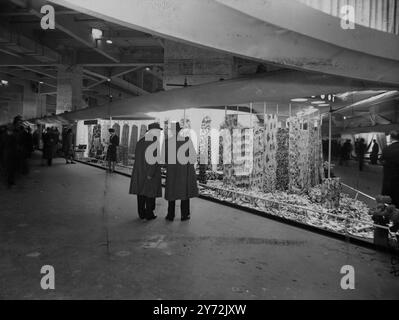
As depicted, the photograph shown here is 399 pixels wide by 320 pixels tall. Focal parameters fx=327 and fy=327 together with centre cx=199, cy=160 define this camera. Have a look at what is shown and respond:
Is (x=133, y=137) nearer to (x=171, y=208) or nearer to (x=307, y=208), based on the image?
(x=171, y=208)

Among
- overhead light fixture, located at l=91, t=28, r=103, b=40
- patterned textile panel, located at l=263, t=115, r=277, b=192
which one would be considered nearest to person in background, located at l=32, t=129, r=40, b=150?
overhead light fixture, located at l=91, t=28, r=103, b=40

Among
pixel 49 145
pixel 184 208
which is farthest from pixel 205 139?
pixel 49 145

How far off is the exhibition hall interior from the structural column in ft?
15.9

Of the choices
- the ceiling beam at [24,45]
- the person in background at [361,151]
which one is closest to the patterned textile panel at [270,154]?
the person in background at [361,151]

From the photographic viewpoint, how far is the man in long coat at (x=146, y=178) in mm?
5545

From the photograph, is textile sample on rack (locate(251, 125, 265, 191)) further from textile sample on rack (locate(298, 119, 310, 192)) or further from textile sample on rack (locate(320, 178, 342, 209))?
textile sample on rack (locate(320, 178, 342, 209))

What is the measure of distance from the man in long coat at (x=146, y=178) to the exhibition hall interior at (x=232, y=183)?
2cm

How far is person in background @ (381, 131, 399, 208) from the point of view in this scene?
465 centimetres

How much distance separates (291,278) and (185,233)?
A: 6.28ft

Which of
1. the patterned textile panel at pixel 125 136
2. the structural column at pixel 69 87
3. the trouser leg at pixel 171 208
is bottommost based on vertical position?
the trouser leg at pixel 171 208

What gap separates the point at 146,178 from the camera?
5.56 metres

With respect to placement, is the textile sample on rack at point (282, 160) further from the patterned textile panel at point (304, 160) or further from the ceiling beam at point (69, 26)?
the ceiling beam at point (69, 26)
